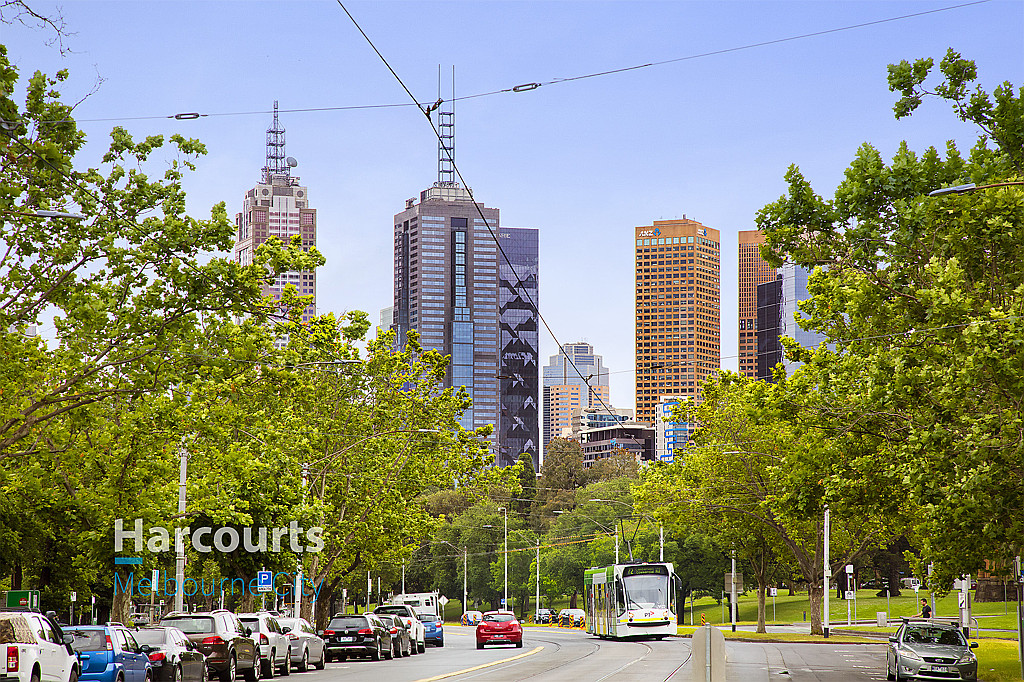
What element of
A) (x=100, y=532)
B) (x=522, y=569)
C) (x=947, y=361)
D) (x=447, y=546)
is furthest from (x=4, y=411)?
(x=447, y=546)

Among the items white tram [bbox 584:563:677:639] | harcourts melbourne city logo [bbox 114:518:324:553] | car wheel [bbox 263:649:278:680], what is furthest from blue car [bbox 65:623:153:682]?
white tram [bbox 584:563:677:639]

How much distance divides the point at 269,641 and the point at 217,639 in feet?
13.7

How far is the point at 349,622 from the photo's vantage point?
42188mm

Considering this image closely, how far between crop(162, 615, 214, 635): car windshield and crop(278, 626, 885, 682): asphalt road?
3045 mm

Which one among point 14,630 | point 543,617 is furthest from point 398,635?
point 543,617

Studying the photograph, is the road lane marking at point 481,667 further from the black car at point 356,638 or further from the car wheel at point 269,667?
the black car at point 356,638

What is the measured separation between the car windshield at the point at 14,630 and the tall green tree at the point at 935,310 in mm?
16346

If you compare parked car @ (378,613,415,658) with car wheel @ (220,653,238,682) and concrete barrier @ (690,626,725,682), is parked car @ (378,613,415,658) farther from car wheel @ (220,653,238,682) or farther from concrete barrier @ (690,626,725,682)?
concrete barrier @ (690,626,725,682)

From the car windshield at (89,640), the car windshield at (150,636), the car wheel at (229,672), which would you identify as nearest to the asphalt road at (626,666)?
the car wheel at (229,672)

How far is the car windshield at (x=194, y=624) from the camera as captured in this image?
1053 inches

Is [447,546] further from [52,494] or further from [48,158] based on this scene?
[48,158]

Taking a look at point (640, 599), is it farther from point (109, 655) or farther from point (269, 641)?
point (109, 655)

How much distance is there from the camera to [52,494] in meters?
36.2

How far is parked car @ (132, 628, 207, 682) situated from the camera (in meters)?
23.8
